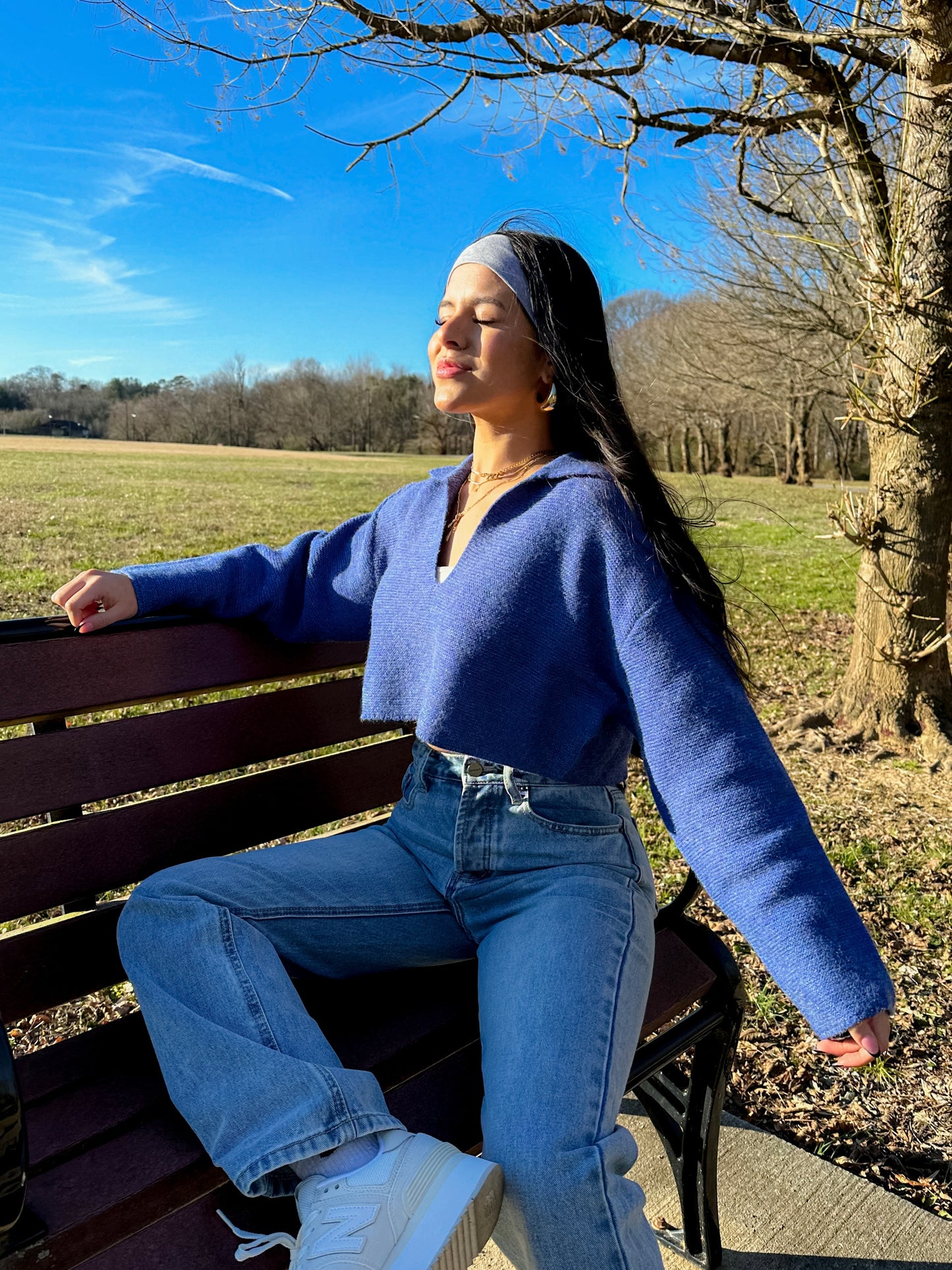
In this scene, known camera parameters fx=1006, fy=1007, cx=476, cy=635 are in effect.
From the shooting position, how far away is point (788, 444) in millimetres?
34844

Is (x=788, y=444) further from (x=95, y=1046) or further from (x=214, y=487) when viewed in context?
(x=95, y=1046)

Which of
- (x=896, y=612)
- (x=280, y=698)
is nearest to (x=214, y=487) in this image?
(x=896, y=612)

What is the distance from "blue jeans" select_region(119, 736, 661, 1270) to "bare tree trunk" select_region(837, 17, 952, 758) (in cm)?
342

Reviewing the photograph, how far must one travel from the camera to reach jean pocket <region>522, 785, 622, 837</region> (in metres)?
1.77

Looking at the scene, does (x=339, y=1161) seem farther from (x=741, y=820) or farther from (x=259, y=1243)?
(x=741, y=820)

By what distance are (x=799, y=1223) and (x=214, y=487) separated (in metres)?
16.9

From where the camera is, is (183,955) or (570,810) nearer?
(183,955)

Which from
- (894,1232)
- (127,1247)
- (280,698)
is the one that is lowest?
(894,1232)

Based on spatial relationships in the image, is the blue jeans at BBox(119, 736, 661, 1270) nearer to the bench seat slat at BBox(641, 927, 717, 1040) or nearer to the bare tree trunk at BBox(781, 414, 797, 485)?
the bench seat slat at BBox(641, 927, 717, 1040)

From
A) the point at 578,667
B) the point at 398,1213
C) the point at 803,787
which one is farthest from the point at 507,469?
the point at 803,787

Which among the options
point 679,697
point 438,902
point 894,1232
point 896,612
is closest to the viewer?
point 679,697

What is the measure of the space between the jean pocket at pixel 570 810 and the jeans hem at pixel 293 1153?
570mm

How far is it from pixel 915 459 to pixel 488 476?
323cm

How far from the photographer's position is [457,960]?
187cm
